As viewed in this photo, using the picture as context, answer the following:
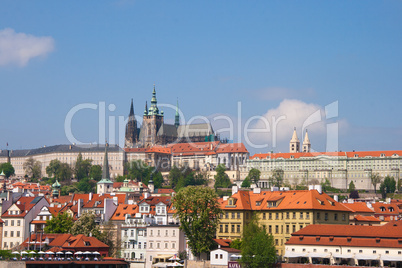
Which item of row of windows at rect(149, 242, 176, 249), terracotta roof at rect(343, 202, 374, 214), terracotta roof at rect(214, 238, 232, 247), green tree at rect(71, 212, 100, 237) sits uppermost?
terracotta roof at rect(343, 202, 374, 214)

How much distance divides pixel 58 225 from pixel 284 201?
82.2 feet

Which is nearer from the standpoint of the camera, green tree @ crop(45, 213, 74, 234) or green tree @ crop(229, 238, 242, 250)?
green tree @ crop(229, 238, 242, 250)

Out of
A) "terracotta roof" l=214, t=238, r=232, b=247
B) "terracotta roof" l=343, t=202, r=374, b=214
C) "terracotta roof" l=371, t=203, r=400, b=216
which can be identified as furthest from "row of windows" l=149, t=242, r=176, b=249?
"terracotta roof" l=371, t=203, r=400, b=216

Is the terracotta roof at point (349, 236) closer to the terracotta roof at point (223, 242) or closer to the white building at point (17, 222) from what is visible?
the terracotta roof at point (223, 242)

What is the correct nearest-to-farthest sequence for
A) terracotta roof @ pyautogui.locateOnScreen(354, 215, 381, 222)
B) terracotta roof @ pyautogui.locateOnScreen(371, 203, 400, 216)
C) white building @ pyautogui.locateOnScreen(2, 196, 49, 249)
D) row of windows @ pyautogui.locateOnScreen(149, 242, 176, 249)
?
row of windows @ pyautogui.locateOnScreen(149, 242, 176, 249)
terracotta roof @ pyautogui.locateOnScreen(354, 215, 381, 222)
white building @ pyautogui.locateOnScreen(2, 196, 49, 249)
terracotta roof @ pyautogui.locateOnScreen(371, 203, 400, 216)

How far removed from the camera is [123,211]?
304 ft

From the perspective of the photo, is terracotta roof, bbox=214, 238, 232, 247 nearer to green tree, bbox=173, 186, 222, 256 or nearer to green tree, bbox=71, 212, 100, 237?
green tree, bbox=173, 186, 222, 256

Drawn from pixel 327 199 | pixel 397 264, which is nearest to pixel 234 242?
pixel 327 199

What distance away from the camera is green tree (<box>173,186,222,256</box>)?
74.6 metres

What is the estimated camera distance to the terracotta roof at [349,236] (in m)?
66.4

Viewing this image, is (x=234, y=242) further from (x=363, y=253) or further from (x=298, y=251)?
(x=363, y=253)

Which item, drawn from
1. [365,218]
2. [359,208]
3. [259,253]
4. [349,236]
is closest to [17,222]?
[259,253]

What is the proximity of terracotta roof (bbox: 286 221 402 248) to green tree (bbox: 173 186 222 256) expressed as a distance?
26.1 feet

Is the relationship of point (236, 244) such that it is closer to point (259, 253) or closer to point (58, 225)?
point (259, 253)
